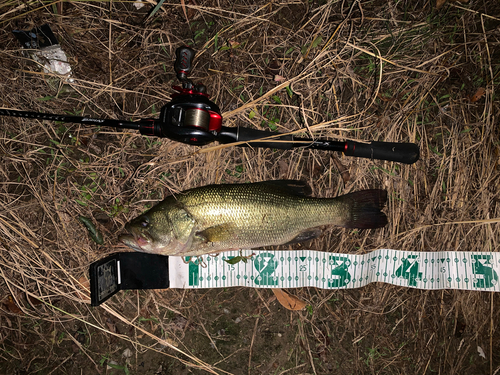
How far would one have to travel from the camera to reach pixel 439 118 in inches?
132

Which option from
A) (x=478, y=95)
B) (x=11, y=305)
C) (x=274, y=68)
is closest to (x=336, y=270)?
(x=274, y=68)

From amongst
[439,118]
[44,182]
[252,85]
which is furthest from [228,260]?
[439,118]

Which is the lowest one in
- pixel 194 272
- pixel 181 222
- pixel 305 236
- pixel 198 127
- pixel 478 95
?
pixel 194 272

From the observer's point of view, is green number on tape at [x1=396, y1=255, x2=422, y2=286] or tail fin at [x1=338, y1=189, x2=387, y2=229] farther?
green number on tape at [x1=396, y1=255, x2=422, y2=286]

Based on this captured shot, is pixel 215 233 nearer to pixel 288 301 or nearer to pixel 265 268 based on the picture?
pixel 265 268

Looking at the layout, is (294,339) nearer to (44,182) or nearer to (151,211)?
(151,211)

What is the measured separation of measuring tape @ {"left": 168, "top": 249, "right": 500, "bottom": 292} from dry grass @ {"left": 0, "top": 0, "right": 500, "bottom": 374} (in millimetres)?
138

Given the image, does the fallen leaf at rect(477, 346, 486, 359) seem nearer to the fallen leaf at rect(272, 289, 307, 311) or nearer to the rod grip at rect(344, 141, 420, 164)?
the fallen leaf at rect(272, 289, 307, 311)

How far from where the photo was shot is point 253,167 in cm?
327

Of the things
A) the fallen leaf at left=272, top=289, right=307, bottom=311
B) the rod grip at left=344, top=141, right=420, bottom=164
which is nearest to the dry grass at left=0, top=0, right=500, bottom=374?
the fallen leaf at left=272, top=289, right=307, bottom=311

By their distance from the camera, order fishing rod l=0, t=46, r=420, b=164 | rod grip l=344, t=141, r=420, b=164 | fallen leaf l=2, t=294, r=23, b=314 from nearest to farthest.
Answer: fishing rod l=0, t=46, r=420, b=164
rod grip l=344, t=141, r=420, b=164
fallen leaf l=2, t=294, r=23, b=314

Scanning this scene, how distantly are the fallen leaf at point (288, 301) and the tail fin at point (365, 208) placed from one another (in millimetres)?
1047

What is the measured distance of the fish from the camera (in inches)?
106

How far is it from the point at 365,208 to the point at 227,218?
1.44 meters
